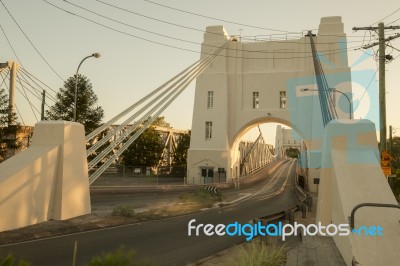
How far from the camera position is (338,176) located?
10805mm

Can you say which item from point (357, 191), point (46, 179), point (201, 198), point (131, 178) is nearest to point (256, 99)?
point (131, 178)

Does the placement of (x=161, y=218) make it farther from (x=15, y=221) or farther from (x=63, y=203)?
(x=15, y=221)

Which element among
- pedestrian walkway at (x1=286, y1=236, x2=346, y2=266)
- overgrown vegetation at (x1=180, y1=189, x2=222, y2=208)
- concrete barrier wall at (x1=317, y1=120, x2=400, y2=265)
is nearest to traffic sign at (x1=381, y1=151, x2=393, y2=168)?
concrete barrier wall at (x1=317, y1=120, x2=400, y2=265)

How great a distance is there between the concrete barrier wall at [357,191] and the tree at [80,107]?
1316 inches

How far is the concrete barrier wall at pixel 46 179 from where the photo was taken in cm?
997

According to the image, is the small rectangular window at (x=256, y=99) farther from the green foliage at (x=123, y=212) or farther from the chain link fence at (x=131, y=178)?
the green foliage at (x=123, y=212)

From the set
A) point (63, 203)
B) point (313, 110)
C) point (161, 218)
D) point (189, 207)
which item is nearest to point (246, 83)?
point (313, 110)

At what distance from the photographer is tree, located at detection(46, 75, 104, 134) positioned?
41281mm

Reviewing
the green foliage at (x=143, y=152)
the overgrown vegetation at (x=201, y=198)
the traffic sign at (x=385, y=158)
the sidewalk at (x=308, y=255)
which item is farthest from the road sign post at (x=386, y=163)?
the green foliage at (x=143, y=152)

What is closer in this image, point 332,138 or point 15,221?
point 15,221

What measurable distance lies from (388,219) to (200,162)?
37137mm

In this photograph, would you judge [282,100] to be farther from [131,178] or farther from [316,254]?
[316,254]

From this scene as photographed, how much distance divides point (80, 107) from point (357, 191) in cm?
3655

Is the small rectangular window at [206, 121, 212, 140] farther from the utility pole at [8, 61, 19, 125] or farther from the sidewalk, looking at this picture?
the sidewalk
